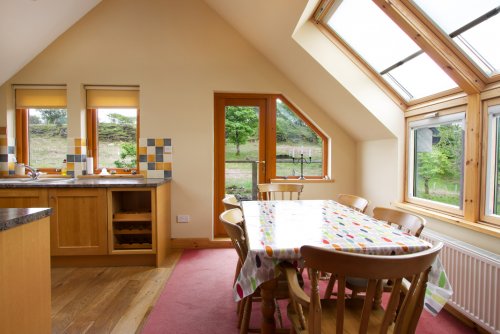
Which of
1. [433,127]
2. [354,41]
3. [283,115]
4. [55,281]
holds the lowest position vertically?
[55,281]

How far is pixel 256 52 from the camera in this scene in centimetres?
336

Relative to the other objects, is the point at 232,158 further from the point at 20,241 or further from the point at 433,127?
the point at 20,241

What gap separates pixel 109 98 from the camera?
330cm

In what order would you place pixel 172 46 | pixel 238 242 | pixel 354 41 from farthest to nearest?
pixel 172 46 < pixel 354 41 < pixel 238 242

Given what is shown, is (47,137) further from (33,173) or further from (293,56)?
(293,56)

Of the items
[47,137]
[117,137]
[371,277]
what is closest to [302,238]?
[371,277]

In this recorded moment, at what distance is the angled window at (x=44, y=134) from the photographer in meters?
3.29

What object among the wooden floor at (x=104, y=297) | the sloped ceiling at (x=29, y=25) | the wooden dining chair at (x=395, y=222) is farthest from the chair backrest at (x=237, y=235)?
the sloped ceiling at (x=29, y=25)

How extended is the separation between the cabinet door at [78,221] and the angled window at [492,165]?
322cm

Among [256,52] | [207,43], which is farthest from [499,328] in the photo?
[207,43]

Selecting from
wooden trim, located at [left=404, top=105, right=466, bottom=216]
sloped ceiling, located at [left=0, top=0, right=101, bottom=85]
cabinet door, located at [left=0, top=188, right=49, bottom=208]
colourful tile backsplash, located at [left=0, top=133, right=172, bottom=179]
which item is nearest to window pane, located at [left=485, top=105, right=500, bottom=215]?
wooden trim, located at [left=404, top=105, right=466, bottom=216]

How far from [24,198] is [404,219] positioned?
130 inches

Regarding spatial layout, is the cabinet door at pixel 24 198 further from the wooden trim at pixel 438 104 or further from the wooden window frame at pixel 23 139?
the wooden trim at pixel 438 104

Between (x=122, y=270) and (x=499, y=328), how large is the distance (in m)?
2.99
